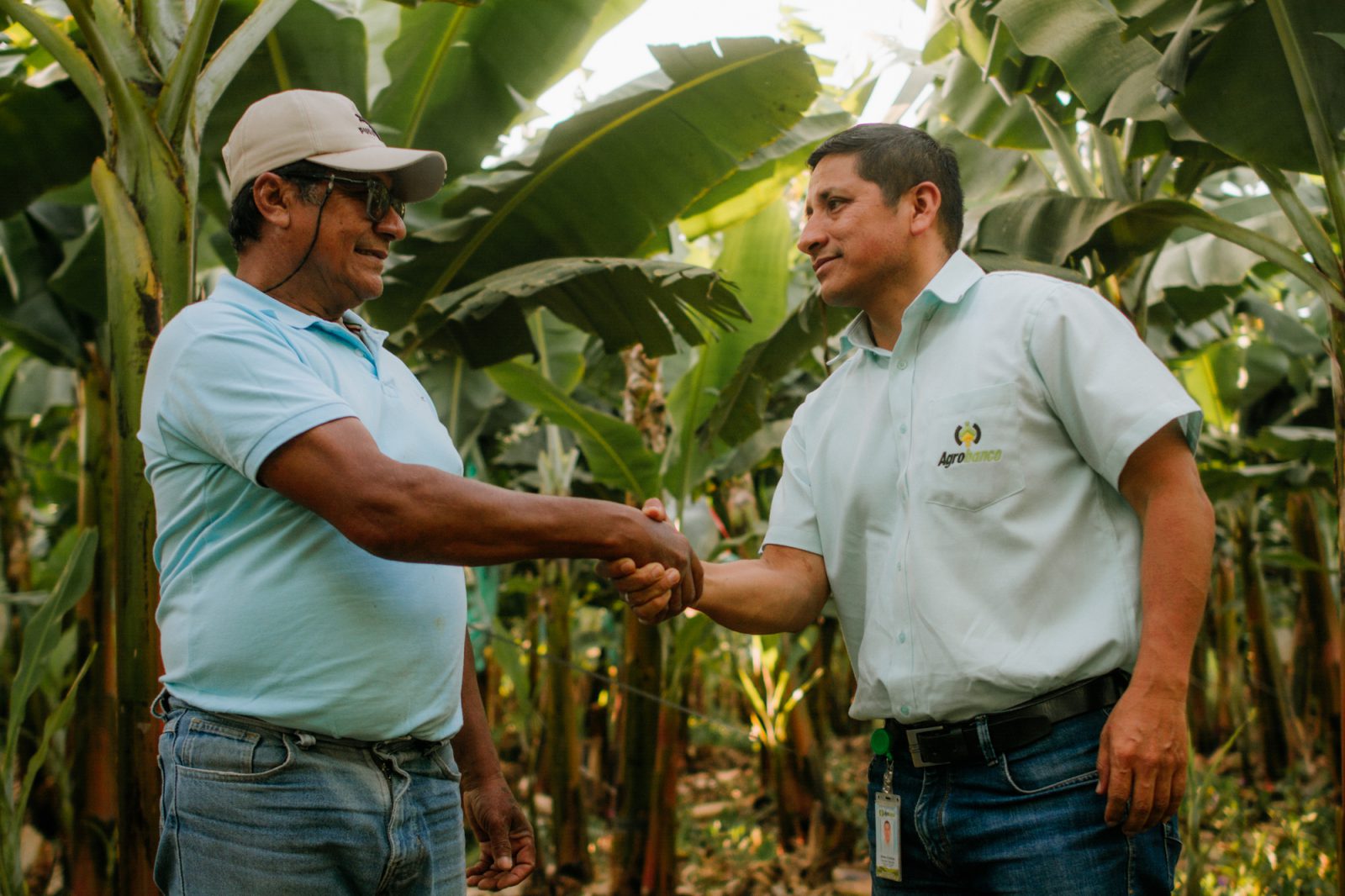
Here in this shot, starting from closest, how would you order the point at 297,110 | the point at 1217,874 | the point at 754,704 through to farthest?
the point at 297,110 < the point at 1217,874 < the point at 754,704

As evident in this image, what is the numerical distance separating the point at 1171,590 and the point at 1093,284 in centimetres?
237

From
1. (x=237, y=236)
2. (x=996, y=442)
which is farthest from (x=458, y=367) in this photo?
(x=996, y=442)

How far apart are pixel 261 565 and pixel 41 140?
2972 millimetres

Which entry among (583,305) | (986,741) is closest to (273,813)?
(986,741)

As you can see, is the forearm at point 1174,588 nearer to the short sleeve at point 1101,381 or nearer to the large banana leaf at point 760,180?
the short sleeve at point 1101,381

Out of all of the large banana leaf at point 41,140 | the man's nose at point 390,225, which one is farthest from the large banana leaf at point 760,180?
the man's nose at point 390,225

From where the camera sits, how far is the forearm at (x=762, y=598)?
2.23 metres

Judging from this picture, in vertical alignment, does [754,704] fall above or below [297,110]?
below

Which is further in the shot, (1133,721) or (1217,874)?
(1217,874)

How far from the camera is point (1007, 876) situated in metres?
1.80

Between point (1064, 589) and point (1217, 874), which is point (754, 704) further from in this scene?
point (1064, 589)

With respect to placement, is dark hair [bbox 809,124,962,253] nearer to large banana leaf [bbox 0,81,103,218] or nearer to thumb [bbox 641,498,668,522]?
thumb [bbox 641,498,668,522]

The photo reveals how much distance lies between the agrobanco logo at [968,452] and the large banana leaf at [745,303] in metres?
3.03

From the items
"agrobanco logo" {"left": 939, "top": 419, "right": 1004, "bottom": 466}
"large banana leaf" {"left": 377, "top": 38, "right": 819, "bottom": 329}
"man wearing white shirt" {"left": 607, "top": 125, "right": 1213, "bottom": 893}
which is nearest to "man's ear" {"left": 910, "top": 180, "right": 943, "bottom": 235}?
"man wearing white shirt" {"left": 607, "top": 125, "right": 1213, "bottom": 893}
